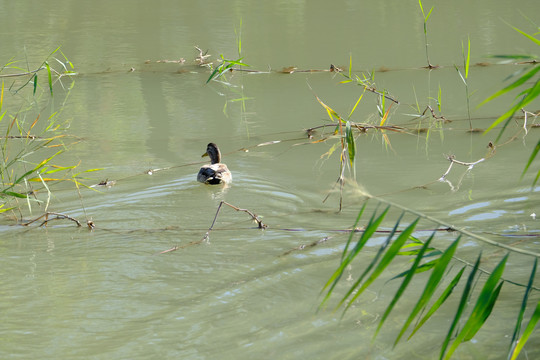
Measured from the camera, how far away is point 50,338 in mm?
3568

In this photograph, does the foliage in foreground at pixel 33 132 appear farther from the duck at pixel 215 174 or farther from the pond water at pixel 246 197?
the duck at pixel 215 174

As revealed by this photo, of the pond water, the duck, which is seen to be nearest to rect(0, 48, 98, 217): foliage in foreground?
the pond water

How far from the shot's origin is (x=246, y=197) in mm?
5777

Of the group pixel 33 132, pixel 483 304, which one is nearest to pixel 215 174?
pixel 33 132

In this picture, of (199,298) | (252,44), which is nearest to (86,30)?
(252,44)

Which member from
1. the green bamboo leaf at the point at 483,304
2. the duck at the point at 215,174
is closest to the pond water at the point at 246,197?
the duck at the point at 215,174

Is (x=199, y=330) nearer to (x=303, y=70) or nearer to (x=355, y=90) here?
(x=355, y=90)

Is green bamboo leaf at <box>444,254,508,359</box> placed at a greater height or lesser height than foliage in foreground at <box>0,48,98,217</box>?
greater

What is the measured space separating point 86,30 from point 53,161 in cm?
711

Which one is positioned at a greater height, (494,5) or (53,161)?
(494,5)

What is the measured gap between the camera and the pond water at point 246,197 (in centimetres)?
355

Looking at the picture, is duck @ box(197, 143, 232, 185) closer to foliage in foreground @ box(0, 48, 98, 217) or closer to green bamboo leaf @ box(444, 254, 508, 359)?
foliage in foreground @ box(0, 48, 98, 217)

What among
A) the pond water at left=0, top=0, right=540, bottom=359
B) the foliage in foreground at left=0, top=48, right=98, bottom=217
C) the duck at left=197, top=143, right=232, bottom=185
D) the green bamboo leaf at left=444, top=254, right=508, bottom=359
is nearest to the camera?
the green bamboo leaf at left=444, top=254, right=508, bottom=359

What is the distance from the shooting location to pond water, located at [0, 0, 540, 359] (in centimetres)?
355
